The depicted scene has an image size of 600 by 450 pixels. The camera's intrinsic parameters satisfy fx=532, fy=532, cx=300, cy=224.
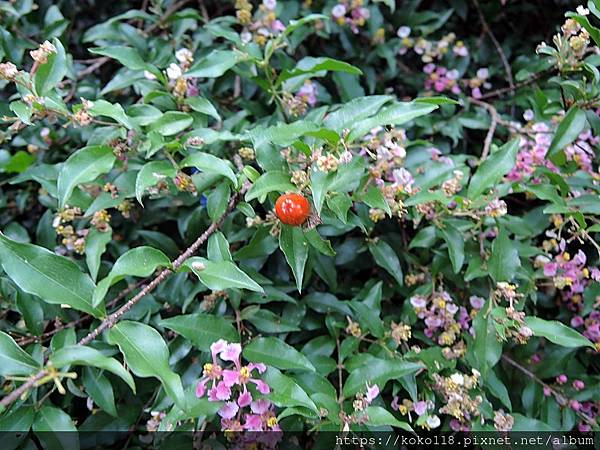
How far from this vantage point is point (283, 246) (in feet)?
3.31

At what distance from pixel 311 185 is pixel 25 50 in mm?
1222

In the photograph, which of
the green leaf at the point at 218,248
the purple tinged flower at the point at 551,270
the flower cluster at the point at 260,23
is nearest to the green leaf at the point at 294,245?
the green leaf at the point at 218,248

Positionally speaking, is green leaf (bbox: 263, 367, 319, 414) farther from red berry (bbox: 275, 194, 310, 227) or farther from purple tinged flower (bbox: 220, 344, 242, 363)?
red berry (bbox: 275, 194, 310, 227)

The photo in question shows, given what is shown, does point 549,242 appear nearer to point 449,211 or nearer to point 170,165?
point 449,211

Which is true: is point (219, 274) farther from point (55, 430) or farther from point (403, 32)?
point (403, 32)

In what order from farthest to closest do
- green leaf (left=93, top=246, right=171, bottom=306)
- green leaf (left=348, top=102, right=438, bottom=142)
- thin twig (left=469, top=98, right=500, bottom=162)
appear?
thin twig (left=469, top=98, right=500, bottom=162) < green leaf (left=348, top=102, right=438, bottom=142) < green leaf (left=93, top=246, right=171, bottom=306)

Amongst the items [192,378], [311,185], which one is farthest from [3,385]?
[311,185]

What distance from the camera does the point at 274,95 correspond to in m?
1.38

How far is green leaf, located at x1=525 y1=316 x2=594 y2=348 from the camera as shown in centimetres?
103

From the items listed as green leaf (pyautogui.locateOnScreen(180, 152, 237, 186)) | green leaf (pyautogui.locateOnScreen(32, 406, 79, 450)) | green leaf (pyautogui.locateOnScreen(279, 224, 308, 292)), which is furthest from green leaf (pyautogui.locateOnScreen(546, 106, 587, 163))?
green leaf (pyautogui.locateOnScreen(32, 406, 79, 450))

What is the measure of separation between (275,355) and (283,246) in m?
0.23

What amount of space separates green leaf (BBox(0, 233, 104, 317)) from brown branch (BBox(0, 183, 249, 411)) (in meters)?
0.03

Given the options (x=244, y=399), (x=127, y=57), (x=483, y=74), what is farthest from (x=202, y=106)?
(x=483, y=74)

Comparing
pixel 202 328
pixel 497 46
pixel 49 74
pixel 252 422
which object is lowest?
pixel 252 422
